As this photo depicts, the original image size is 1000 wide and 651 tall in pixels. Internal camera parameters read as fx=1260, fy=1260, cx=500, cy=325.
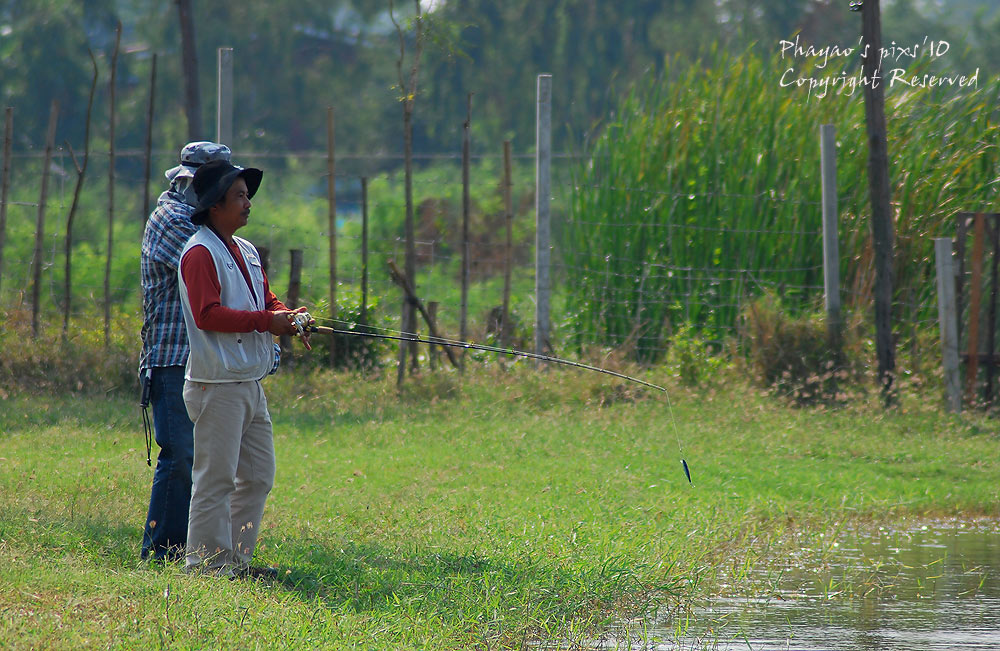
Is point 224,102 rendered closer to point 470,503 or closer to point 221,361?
point 470,503

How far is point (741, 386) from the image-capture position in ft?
31.5

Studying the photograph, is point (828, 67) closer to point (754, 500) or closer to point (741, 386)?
point (741, 386)

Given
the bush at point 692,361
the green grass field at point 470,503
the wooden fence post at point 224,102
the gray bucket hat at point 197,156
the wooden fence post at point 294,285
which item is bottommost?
the green grass field at point 470,503

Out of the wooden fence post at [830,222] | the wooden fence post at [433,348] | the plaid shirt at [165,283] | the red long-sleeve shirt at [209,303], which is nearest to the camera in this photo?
the red long-sleeve shirt at [209,303]

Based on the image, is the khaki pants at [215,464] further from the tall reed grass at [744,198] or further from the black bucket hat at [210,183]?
the tall reed grass at [744,198]

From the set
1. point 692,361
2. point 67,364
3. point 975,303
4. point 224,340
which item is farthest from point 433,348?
point 224,340

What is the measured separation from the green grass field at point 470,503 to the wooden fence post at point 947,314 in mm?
205

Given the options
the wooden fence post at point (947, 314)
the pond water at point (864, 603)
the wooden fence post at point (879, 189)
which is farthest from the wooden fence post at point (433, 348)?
the pond water at point (864, 603)

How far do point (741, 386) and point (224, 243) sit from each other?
5.84 m

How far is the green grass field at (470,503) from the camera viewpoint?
13.3 feet

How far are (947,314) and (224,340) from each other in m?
6.63

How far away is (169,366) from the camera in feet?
15.4

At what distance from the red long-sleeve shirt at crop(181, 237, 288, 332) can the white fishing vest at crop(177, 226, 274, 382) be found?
0.03 meters

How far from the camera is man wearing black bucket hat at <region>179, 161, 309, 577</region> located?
4.38 metres
